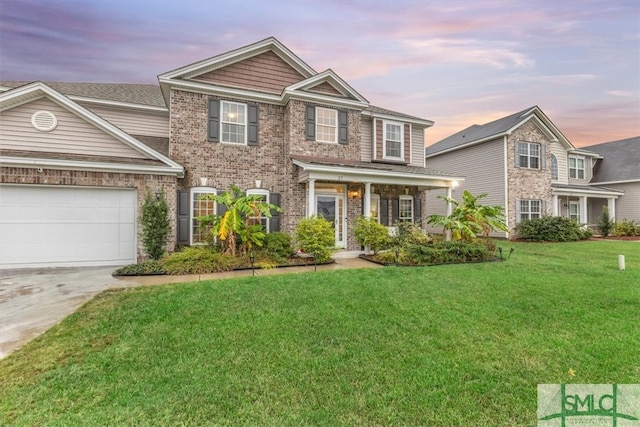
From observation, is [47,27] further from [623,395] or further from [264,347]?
[623,395]

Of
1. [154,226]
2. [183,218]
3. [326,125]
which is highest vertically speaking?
[326,125]

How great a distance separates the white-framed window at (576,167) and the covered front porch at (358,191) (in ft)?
50.3

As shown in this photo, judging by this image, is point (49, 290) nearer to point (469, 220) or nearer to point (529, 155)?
point (469, 220)

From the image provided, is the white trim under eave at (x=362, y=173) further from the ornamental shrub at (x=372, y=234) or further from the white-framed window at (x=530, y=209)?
the white-framed window at (x=530, y=209)

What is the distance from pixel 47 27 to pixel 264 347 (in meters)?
12.3

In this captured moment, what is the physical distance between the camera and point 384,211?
39.7ft

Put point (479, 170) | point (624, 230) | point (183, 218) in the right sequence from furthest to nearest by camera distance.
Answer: point (624, 230) < point (479, 170) < point (183, 218)

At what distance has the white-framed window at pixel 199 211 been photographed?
376 inches

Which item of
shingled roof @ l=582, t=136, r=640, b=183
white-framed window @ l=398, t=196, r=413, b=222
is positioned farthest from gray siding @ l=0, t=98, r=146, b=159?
shingled roof @ l=582, t=136, r=640, b=183

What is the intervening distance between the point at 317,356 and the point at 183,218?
779 centimetres

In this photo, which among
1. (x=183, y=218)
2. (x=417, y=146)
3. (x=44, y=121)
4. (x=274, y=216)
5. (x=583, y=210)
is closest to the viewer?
(x=44, y=121)

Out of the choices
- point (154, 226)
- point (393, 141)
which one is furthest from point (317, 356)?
point (393, 141)

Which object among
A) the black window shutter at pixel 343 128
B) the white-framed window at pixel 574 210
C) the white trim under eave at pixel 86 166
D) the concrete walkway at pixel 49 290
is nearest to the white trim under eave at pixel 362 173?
the black window shutter at pixel 343 128

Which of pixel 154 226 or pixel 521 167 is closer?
pixel 154 226
